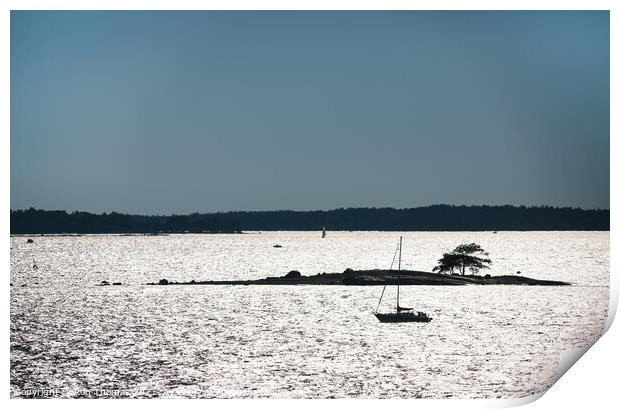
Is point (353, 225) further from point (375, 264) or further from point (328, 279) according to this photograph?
point (328, 279)

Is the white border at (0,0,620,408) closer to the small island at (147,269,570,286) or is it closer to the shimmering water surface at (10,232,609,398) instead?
the shimmering water surface at (10,232,609,398)

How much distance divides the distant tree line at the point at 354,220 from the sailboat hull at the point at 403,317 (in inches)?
87.0

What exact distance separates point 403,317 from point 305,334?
2.82 m

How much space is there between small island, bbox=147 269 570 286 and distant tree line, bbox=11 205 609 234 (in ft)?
18.5

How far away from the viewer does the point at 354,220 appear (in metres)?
22.2

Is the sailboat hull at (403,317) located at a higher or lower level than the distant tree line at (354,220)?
lower

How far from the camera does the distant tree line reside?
16531 millimetres

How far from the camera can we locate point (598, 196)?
47.7 ft

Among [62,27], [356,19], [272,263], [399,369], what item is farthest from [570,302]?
[272,263]

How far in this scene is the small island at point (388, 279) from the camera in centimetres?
2992
